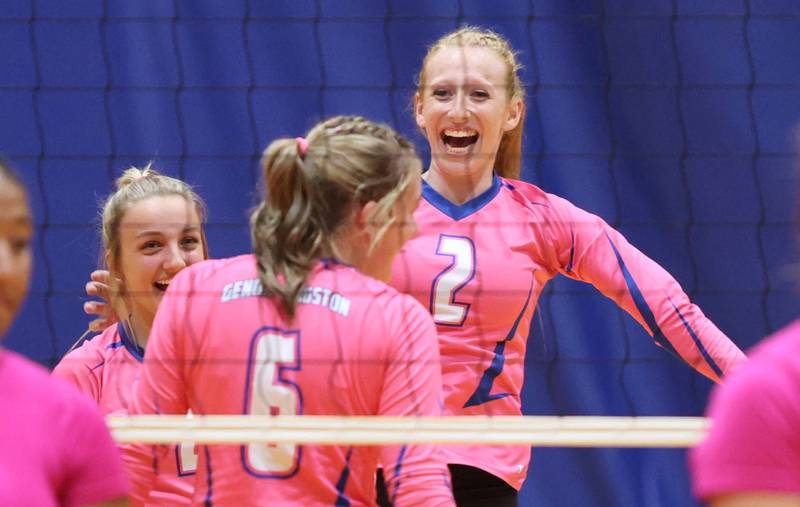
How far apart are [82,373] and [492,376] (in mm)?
796

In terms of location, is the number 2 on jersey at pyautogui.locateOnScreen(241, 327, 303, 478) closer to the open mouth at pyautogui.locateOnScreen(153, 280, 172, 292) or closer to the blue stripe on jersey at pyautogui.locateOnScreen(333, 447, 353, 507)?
the blue stripe on jersey at pyautogui.locateOnScreen(333, 447, 353, 507)

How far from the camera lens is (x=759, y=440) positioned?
112 cm

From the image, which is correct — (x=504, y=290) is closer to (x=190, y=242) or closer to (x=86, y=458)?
(x=190, y=242)

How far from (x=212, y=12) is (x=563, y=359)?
1437mm

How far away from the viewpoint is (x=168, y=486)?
2.32 m

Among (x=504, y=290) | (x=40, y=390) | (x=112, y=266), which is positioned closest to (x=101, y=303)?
(x=112, y=266)

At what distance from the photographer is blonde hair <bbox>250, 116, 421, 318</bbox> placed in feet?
6.25

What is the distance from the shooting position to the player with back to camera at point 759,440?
1124 millimetres

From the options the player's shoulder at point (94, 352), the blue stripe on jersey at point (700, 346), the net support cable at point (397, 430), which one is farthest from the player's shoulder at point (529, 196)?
the player's shoulder at point (94, 352)

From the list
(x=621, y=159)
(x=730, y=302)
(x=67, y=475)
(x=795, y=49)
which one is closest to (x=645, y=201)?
(x=621, y=159)

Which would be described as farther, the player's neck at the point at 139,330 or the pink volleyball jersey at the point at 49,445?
the player's neck at the point at 139,330

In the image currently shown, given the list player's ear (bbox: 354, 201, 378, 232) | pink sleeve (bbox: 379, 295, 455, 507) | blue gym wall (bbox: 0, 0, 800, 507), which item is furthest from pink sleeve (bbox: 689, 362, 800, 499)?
blue gym wall (bbox: 0, 0, 800, 507)

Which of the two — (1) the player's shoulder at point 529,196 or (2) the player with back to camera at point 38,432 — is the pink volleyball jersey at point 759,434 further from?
(1) the player's shoulder at point 529,196

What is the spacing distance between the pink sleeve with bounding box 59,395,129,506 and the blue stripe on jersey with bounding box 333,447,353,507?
21.6 inches
